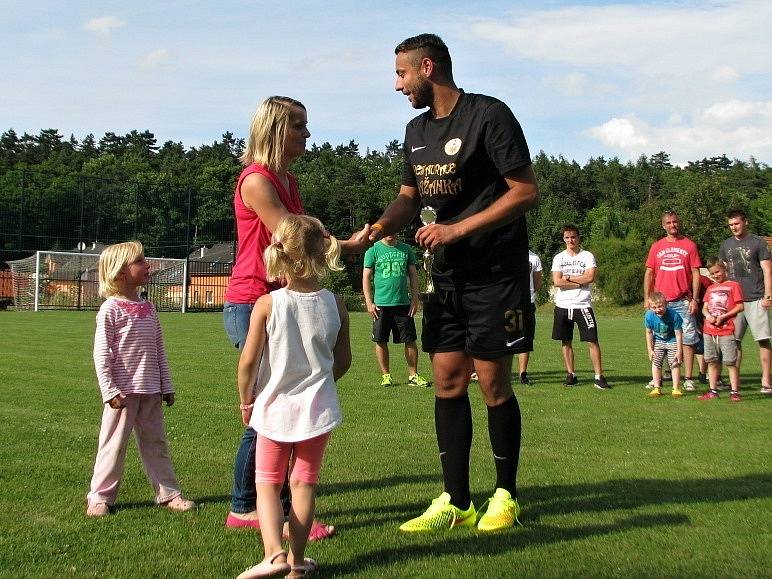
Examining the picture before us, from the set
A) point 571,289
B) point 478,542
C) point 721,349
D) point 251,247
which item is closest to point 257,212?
point 251,247

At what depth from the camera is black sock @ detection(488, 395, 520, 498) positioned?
4906 millimetres

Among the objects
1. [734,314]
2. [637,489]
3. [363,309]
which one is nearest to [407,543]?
[637,489]

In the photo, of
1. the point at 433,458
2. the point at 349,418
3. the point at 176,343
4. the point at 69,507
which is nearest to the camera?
the point at 69,507

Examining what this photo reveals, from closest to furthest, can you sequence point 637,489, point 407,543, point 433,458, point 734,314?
point 407,543 < point 637,489 < point 433,458 < point 734,314

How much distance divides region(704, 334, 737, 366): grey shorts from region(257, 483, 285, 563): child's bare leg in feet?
28.8

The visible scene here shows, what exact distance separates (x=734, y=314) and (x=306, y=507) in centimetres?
911

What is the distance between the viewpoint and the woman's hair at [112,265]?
17.2ft

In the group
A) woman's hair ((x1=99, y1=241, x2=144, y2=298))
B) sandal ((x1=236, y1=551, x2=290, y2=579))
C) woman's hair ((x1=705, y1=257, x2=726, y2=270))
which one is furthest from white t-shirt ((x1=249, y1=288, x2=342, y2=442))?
woman's hair ((x1=705, y1=257, x2=726, y2=270))

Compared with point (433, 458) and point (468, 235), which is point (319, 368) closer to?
point (468, 235)

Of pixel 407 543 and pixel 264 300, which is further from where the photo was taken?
pixel 407 543

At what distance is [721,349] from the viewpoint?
37.8ft

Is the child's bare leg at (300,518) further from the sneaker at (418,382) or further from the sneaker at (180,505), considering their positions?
the sneaker at (418,382)

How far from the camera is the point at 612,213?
7612 centimetres

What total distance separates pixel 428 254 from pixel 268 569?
6.22 feet
